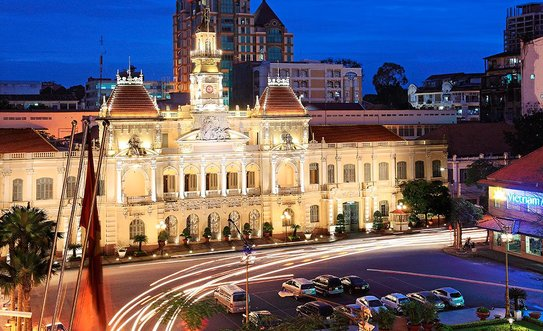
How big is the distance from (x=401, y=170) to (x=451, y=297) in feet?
117

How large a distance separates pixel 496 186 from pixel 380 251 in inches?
447

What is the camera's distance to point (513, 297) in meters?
47.1

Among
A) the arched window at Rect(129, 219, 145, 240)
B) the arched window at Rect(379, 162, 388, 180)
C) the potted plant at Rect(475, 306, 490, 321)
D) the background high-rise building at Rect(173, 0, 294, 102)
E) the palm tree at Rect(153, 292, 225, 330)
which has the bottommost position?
the potted plant at Rect(475, 306, 490, 321)

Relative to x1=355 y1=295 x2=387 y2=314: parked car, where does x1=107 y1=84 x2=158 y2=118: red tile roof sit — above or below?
above

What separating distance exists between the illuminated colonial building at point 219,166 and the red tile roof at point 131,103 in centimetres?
10

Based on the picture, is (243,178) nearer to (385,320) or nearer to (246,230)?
(246,230)

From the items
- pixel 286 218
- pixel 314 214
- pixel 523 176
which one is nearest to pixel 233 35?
pixel 314 214

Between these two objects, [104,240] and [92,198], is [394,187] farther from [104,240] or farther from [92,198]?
[92,198]

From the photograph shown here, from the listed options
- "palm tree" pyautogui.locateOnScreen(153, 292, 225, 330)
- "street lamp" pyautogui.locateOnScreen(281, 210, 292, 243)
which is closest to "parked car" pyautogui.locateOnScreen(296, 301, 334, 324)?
"palm tree" pyautogui.locateOnScreen(153, 292, 225, 330)

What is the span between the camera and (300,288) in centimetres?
5209

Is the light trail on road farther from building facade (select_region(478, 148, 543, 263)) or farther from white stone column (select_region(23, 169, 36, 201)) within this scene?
white stone column (select_region(23, 169, 36, 201))

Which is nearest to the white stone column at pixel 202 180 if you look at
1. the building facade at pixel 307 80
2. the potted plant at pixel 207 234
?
the potted plant at pixel 207 234

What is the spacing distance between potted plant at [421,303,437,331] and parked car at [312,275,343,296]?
12708 millimetres

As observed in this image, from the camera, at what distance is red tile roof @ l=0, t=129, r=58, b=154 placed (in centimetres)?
6856
